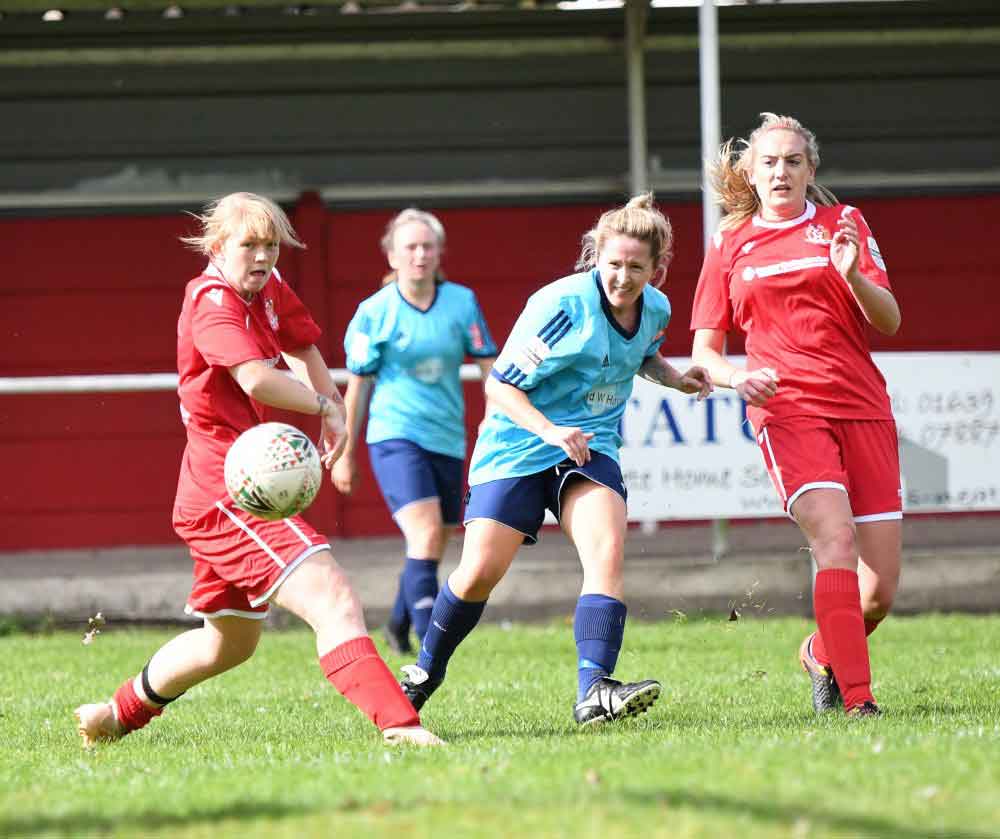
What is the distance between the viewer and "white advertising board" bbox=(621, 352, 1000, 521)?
1038 centimetres

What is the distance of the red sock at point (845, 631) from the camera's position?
588 cm

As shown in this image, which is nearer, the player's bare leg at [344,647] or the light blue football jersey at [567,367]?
the player's bare leg at [344,647]

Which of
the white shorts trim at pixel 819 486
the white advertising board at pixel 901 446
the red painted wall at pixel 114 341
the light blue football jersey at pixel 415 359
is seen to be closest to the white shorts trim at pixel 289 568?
the white shorts trim at pixel 819 486

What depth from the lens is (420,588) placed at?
830cm

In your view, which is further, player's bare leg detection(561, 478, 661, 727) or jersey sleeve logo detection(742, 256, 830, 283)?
jersey sleeve logo detection(742, 256, 830, 283)

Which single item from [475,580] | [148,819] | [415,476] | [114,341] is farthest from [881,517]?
[114,341]

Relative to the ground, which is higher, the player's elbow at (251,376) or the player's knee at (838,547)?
the player's elbow at (251,376)

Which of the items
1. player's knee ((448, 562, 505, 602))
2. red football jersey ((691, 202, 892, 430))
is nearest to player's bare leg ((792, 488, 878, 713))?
red football jersey ((691, 202, 892, 430))

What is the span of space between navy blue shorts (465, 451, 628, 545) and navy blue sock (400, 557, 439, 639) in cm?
226

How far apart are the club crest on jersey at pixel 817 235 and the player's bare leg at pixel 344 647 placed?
7.30ft

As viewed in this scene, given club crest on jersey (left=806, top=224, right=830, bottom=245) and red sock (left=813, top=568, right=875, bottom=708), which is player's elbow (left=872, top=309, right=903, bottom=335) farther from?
red sock (left=813, top=568, right=875, bottom=708)

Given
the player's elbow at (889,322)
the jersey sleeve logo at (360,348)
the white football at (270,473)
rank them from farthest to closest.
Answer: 1. the jersey sleeve logo at (360,348)
2. the player's elbow at (889,322)
3. the white football at (270,473)

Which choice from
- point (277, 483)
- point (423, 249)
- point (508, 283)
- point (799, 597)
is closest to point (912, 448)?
point (799, 597)

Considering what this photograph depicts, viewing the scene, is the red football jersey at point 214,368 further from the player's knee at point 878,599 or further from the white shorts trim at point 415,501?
the white shorts trim at point 415,501
